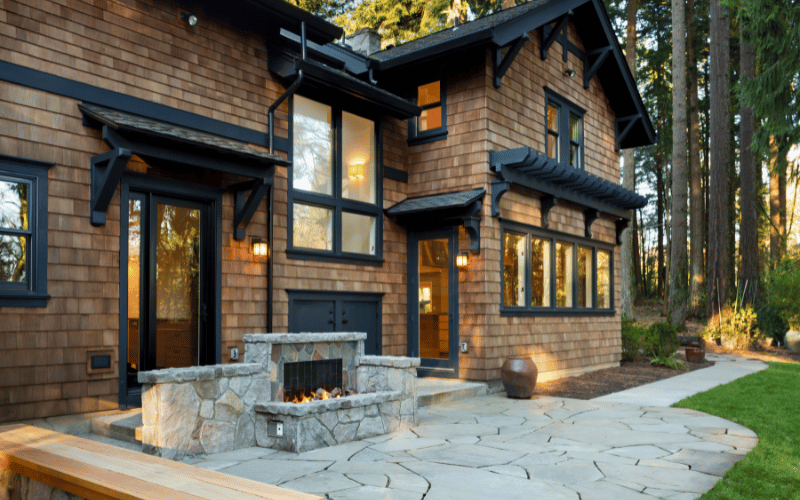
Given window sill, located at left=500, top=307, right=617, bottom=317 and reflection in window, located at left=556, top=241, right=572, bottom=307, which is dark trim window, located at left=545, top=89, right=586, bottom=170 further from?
window sill, located at left=500, top=307, right=617, bottom=317

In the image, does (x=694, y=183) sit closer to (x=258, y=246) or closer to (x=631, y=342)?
(x=631, y=342)

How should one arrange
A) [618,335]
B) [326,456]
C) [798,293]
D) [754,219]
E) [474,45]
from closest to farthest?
[326,456] < [474,45] < [618,335] < [798,293] < [754,219]

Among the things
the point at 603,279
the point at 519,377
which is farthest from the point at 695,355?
the point at 519,377

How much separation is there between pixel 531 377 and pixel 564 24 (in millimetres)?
6596

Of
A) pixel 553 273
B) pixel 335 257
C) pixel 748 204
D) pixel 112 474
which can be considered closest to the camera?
pixel 112 474

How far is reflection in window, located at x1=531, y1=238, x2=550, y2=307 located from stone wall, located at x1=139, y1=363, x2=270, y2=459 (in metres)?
6.02

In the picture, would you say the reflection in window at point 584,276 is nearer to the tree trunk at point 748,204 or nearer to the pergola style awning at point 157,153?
the tree trunk at point 748,204

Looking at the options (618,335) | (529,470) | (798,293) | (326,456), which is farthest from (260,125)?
(798,293)

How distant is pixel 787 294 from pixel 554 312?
8005 millimetres

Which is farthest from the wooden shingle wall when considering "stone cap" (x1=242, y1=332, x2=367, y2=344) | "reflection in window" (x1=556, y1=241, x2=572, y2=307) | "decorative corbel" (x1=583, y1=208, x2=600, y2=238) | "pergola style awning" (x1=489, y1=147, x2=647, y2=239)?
"decorative corbel" (x1=583, y1=208, x2=600, y2=238)

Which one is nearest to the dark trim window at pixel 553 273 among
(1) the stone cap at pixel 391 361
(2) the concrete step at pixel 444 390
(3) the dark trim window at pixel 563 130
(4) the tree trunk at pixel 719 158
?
(2) the concrete step at pixel 444 390

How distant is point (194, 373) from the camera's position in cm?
504

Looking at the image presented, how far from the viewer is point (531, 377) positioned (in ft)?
27.7

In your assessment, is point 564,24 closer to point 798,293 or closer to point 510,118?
point 510,118
